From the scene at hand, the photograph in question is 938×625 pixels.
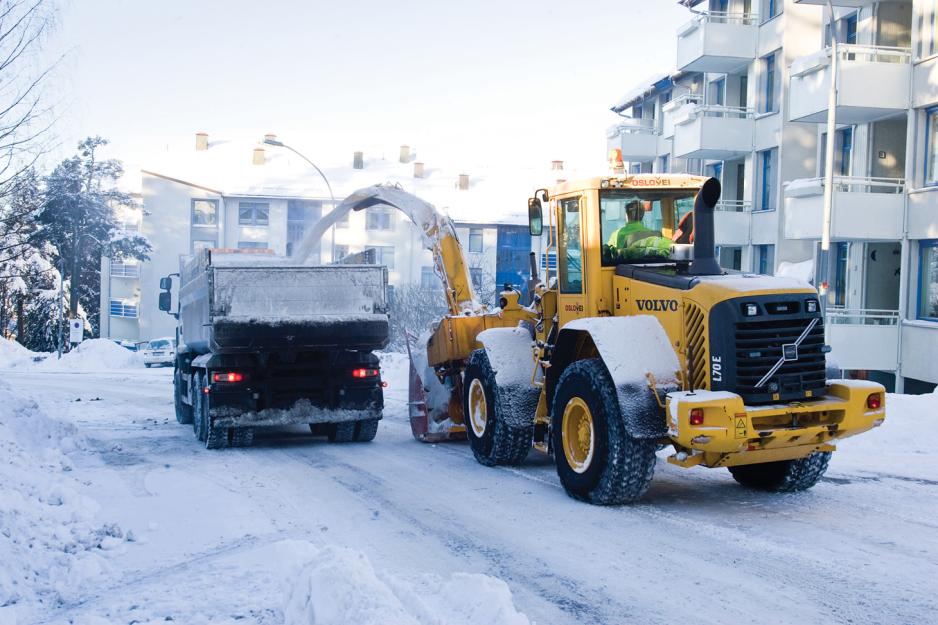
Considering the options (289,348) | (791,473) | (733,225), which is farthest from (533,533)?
(733,225)

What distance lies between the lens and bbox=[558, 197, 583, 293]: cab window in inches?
379

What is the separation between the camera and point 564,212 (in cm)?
989

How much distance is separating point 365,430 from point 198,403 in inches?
92.8

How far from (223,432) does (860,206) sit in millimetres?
13143

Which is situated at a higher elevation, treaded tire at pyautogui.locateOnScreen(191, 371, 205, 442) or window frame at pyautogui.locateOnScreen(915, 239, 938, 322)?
window frame at pyautogui.locateOnScreen(915, 239, 938, 322)

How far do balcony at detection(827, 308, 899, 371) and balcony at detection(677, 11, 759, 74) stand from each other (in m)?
9.82

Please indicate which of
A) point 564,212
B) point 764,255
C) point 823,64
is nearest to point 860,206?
point 823,64

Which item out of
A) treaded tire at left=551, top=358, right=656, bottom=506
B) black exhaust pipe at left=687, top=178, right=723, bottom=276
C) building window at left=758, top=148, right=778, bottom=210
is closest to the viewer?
treaded tire at left=551, top=358, right=656, bottom=506

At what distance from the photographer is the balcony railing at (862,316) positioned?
1950 cm

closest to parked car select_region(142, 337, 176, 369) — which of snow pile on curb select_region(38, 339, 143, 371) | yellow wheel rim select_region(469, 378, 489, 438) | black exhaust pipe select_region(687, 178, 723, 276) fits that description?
snow pile on curb select_region(38, 339, 143, 371)

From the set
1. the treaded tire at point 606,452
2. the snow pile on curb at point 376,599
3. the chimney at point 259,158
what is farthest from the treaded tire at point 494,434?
the chimney at point 259,158

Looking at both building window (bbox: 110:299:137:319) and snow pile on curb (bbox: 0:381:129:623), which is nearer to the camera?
snow pile on curb (bbox: 0:381:129:623)

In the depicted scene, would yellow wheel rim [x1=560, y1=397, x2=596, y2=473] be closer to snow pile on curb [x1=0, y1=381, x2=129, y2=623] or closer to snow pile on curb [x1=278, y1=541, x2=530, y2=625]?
snow pile on curb [x1=278, y1=541, x2=530, y2=625]

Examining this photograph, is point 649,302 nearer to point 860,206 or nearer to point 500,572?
point 500,572
